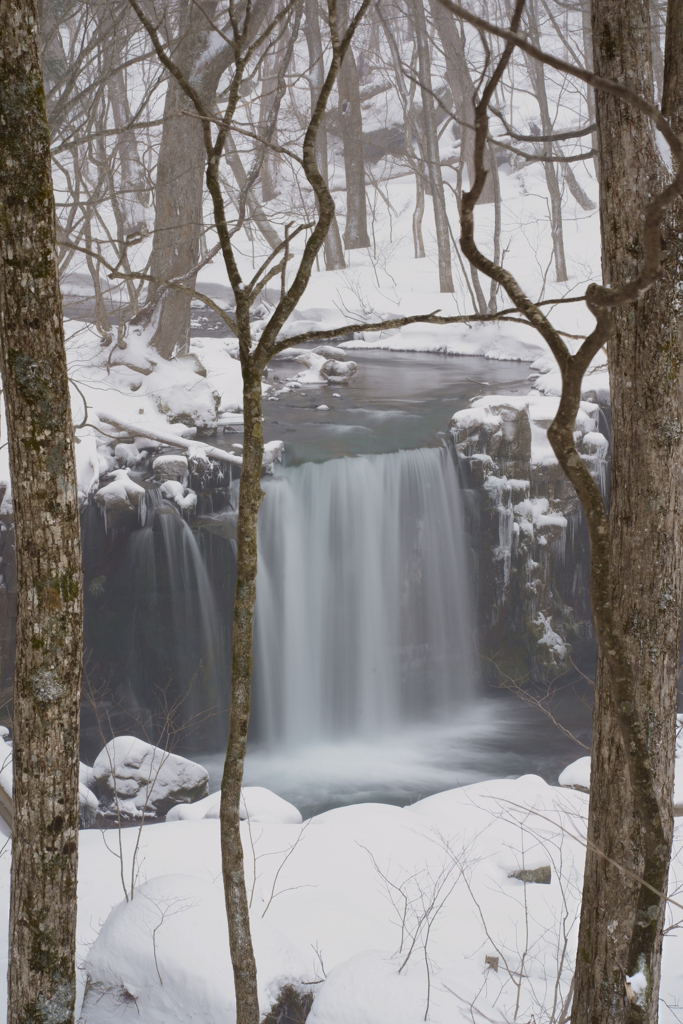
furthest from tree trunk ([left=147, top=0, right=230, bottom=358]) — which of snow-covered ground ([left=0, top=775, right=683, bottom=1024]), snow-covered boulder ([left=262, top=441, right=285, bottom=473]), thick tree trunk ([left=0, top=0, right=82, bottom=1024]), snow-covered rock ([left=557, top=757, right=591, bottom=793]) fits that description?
thick tree trunk ([left=0, top=0, right=82, bottom=1024])

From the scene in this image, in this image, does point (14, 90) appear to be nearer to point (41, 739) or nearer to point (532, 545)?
point (41, 739)

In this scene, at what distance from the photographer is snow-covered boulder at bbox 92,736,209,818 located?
6863 mm

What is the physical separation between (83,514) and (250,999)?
598 cm

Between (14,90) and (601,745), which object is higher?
(14,90)

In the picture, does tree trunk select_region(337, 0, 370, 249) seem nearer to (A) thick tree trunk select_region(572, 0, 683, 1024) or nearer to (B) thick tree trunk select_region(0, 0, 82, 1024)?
(A) thick tree trunk select_region(572, 0, 683, 1024)

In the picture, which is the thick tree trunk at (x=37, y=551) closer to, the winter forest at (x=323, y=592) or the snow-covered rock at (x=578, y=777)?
the winter forest at (x=323, y=592)

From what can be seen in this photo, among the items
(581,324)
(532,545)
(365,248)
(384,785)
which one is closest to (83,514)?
(384,785)

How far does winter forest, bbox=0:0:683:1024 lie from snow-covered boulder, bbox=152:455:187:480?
3 cm

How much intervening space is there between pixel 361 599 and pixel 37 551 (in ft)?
24.2

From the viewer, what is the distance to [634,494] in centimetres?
281

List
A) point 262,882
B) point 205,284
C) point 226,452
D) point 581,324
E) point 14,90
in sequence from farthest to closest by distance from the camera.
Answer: point 205,284, point 581,324, point 226,452, point 262,882, point 14,90

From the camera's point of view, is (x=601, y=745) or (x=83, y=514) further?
(x=83, y=514)

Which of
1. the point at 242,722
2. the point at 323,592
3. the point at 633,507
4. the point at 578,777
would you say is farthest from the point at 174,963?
the point at 323,592

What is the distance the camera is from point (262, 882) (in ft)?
18.0
